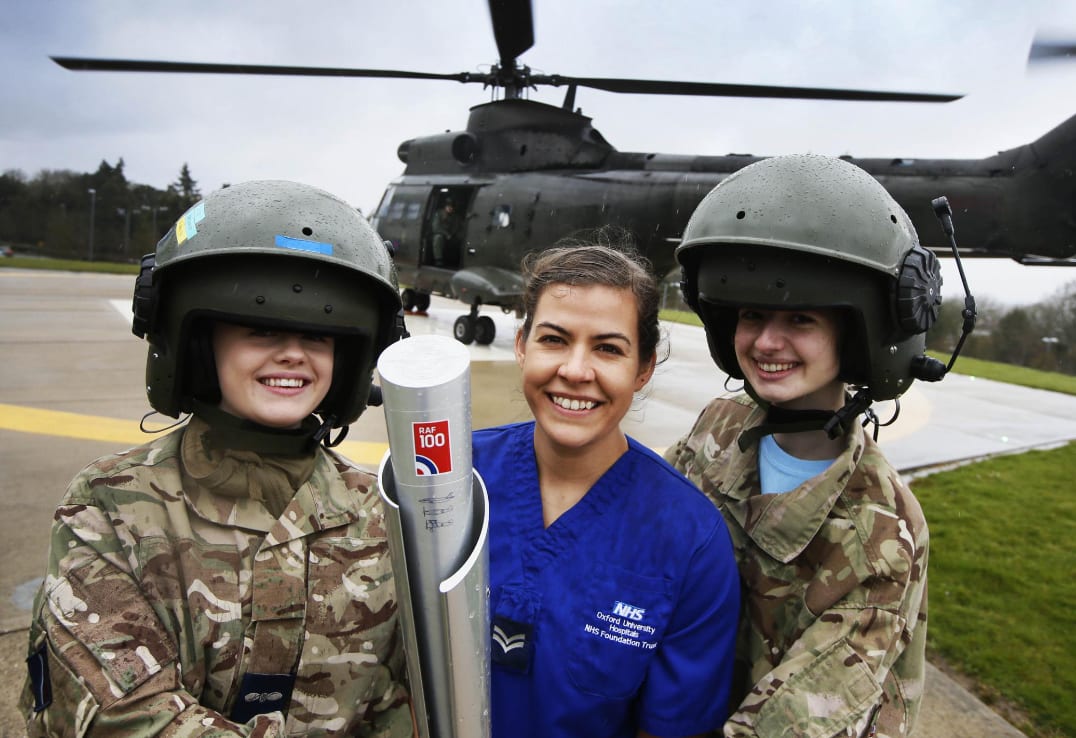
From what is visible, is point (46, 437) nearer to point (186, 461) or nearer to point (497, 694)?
point (186, 461)

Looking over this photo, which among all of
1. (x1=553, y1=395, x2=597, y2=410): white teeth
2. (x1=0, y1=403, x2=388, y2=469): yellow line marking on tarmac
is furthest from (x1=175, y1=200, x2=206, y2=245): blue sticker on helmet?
(x1=0, y1=403, x2=388, y2=469): yellow line marking on tarmac

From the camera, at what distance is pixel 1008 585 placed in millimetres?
4184

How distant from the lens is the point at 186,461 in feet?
5.57

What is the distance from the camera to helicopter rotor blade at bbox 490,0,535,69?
7758 millimetres

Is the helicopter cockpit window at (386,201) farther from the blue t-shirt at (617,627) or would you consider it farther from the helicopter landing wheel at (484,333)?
the blue t-shirt at (617,627)

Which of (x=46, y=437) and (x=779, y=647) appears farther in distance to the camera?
(x=46, y=437)

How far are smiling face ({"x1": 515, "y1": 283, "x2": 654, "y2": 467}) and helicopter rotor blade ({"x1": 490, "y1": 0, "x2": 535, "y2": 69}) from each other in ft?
23.3

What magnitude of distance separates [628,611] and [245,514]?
954mm

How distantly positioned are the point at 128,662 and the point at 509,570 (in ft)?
2.68

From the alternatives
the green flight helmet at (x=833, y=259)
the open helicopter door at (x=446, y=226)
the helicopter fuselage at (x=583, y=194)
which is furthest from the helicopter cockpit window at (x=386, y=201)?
the green flight helmet at (x=833, y=259)

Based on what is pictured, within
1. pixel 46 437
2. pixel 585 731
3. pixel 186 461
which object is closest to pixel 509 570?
pixel 585 731

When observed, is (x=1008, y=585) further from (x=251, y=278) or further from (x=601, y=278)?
(x=251, y=278)

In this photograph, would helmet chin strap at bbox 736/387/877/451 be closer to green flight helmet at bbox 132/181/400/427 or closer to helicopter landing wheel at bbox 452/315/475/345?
green flight helmet at bbox 132/181/400/427

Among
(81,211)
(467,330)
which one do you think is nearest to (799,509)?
(467,330)
